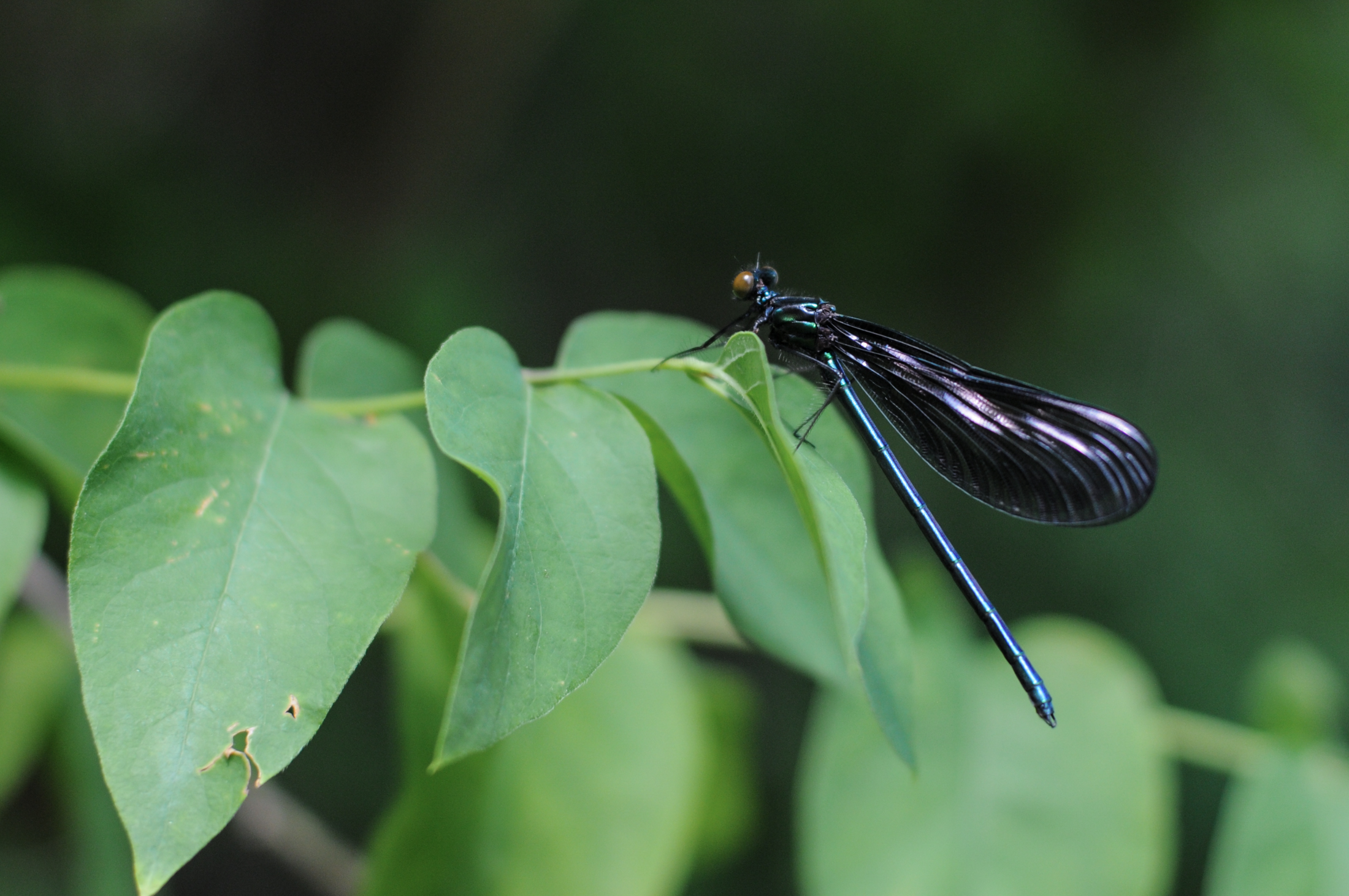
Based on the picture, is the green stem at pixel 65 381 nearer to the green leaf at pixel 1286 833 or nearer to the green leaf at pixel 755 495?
the green leaf at pixel 755 495

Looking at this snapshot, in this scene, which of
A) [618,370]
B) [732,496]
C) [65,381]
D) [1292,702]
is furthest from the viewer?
[1292,702]

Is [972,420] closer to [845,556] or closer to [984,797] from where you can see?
[984,797]

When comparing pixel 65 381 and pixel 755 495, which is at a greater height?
pixel 755 495

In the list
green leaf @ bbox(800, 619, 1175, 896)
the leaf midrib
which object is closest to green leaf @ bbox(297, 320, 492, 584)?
the leaf midrib

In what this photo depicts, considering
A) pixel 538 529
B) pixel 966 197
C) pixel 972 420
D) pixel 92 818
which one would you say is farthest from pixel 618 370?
pixel 966 197

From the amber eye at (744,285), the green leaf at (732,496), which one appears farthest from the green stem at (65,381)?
the amber eye at (744,285)

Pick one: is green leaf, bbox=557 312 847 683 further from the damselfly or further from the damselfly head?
the damselfly head

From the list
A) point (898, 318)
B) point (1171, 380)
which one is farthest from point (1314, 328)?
point (898, 318)
